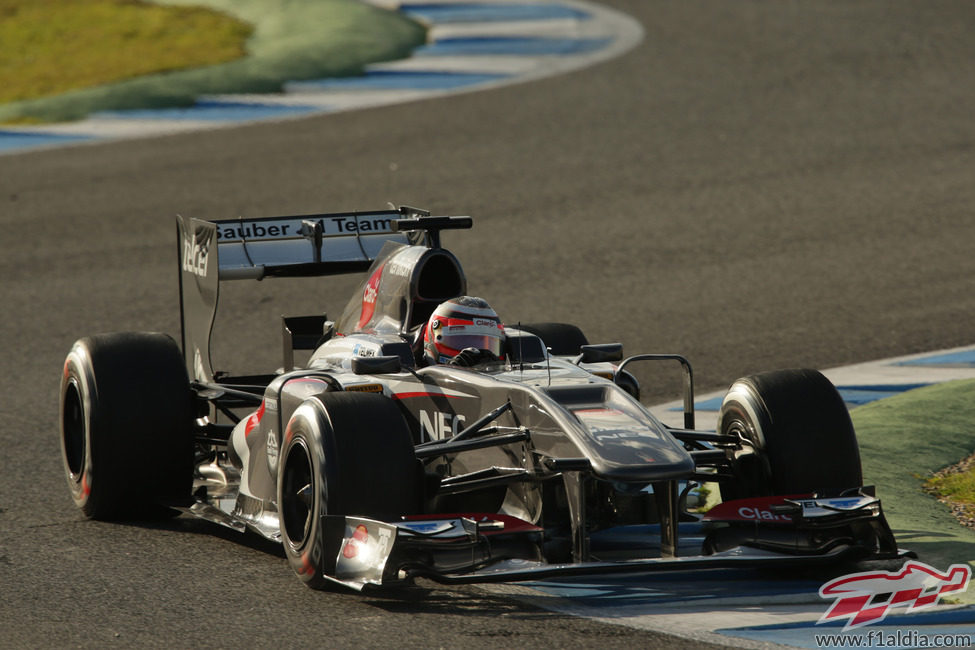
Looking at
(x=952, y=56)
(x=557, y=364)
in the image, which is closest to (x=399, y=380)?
(x=557, y=364)

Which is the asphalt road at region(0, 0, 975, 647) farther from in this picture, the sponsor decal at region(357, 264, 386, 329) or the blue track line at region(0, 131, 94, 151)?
the sponsor decal at region(357, 264, 386, 329)

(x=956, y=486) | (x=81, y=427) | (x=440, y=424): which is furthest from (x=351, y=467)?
(x=956, y=486)

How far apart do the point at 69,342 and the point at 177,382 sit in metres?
4.03

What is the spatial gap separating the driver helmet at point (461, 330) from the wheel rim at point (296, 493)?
2.97 ft

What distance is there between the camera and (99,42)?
20.9 meters

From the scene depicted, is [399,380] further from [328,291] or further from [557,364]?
[328,291]

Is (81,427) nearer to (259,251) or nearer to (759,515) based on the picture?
(259,251)

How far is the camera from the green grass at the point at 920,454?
6.55 meters

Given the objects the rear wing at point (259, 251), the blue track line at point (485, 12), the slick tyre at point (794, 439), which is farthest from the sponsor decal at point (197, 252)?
the blue track line at point (485, 12)

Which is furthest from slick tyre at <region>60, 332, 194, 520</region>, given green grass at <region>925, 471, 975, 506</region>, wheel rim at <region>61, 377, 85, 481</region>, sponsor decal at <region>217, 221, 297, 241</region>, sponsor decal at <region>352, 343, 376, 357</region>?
green grass at <region>925, 471, 975, 506</region>

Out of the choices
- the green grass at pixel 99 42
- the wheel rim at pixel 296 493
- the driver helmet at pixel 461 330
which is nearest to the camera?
the wheel rim at pixel 296 493

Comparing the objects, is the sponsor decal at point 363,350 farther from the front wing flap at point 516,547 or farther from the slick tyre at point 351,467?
the front wing flap at point 516,547

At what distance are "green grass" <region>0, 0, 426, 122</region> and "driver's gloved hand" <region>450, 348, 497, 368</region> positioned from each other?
40.5 ft

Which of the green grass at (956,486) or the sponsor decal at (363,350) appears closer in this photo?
the sponsor decal at (363,350)
